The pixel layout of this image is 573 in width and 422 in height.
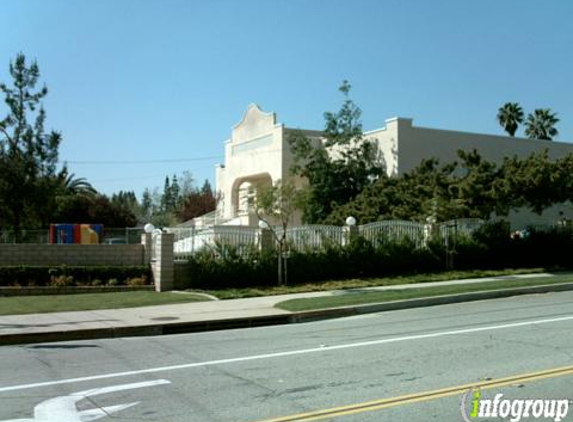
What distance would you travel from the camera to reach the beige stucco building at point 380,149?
36.1m

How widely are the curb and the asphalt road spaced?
1.74 feet

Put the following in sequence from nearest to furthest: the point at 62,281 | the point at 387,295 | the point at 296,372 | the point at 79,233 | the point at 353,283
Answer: the point at 296,372 < the point at 387,295 < the point at 353,283 < the point at 62,281 < the point at 79,233

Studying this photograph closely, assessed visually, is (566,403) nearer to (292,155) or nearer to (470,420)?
(470,420)

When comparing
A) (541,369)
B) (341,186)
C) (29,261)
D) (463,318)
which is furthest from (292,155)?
(541,369)

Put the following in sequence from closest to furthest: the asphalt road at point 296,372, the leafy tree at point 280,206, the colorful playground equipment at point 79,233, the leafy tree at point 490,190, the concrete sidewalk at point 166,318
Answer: the asphalt road at point 296,372, the concrete sidewalk at point 166,318, the leafy tree at point 280,206, the leafy tree at point 490,190, the colorful playground equipment at point 79,233

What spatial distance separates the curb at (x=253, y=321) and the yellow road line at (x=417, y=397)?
7.49 meters

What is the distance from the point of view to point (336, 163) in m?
37.1

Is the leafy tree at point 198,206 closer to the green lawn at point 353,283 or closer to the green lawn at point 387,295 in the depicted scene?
the green lawn at point 353,283

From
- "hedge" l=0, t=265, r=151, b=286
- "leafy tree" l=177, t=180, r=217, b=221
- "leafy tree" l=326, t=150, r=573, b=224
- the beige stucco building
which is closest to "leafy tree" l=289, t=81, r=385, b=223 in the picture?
the beige stucco building

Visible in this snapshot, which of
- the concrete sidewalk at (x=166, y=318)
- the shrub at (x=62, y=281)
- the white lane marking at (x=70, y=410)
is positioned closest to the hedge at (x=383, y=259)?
the concrete sidewalk at (x=166, y=318)

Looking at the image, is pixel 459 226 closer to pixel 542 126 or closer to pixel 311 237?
pixel 311 237

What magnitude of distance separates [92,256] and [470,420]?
63.9 feet

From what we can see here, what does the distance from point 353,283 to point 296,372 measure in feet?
44.1

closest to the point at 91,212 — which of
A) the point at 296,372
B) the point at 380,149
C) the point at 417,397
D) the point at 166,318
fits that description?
the point at 380,149
